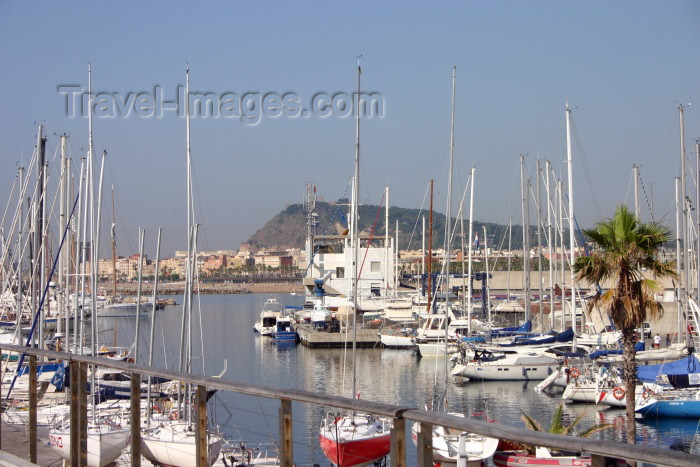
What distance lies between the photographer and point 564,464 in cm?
846

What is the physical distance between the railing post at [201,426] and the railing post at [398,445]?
5.61ft

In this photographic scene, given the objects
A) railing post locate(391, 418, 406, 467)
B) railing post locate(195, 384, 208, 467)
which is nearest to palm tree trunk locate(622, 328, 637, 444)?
railing post locate(195, 384, 208, 467)

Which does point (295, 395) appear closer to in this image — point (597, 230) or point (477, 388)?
point (597, 230)

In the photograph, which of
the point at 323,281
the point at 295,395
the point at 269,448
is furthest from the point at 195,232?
the point at 323,281

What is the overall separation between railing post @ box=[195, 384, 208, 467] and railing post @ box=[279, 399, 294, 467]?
780mm

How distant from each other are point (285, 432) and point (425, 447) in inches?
46.2

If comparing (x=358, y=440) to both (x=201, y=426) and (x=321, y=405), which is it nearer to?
(x=201, y=426)

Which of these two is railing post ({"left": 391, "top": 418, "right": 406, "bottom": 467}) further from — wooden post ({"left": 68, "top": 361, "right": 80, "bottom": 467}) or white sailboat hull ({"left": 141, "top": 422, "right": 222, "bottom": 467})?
white sailboat hull ({"left": 141, "top": 422, "right": 222, "bottom": 467})

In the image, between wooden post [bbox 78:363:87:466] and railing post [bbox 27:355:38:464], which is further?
railing post [bbox 27:355:38:464]

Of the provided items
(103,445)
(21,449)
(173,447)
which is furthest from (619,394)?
(21,449)

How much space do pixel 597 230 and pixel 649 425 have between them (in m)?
13.7

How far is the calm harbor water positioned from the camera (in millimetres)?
27152

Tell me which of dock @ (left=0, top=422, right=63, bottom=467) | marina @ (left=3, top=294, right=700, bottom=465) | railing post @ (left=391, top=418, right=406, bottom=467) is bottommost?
marina @ (left=3, top=294, right=700, bottom=465)

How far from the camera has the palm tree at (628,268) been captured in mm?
18375
